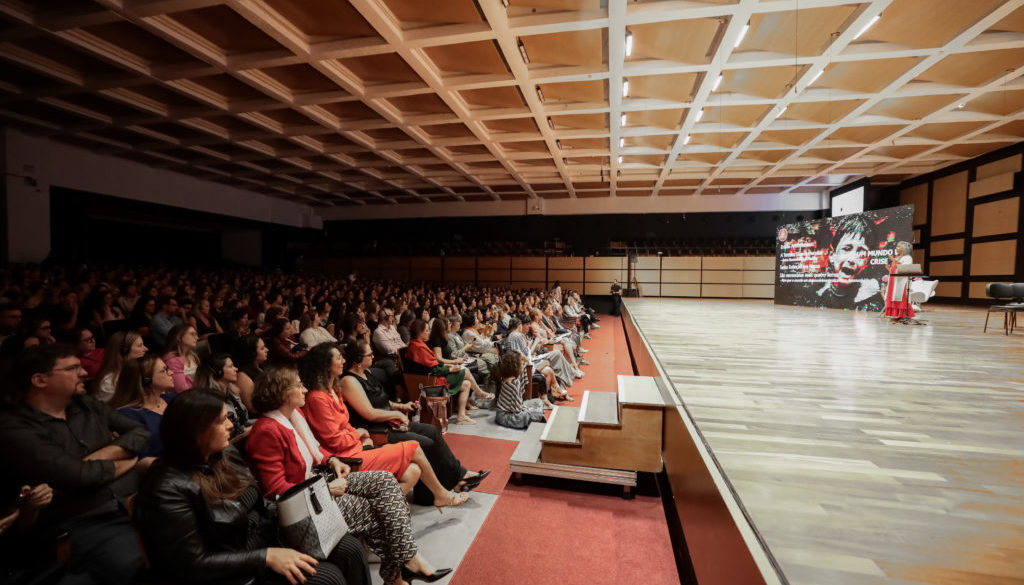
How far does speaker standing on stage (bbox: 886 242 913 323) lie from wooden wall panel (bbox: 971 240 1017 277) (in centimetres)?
384

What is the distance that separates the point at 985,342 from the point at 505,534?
225 inches

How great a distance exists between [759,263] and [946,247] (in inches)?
190

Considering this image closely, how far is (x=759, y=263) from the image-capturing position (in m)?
14.6

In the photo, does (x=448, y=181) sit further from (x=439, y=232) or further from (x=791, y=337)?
(x=791, y=337)

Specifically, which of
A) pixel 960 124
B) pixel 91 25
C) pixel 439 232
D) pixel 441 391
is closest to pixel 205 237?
pixel 439 232

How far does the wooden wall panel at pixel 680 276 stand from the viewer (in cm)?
1538

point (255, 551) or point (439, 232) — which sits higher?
point (439, 232)

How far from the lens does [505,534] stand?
7.79ft

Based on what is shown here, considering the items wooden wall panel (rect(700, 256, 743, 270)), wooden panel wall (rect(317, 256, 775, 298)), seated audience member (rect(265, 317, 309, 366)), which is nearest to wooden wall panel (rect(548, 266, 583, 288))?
wooden panel wall (rect(317, 256, 775, 298))

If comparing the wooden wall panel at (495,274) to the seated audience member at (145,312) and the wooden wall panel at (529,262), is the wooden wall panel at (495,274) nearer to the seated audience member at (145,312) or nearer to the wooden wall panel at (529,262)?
A: the wooden wall panel at (529,262)

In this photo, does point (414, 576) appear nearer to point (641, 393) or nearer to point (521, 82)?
point (641, 393)

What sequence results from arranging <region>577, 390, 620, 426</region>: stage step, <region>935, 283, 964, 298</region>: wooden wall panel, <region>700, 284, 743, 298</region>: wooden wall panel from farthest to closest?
<region>700, 284, 743, 298</region>: wooden wall panel
<region>935, 283, 964, 298</region>: wooden wall panel
<region>577, 390, 620, 426</region>: stage step

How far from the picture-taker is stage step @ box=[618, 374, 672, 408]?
2.77 m

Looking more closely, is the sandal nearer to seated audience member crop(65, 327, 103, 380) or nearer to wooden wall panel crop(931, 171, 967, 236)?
seated audience member crop(65, 327, 103, 380)
